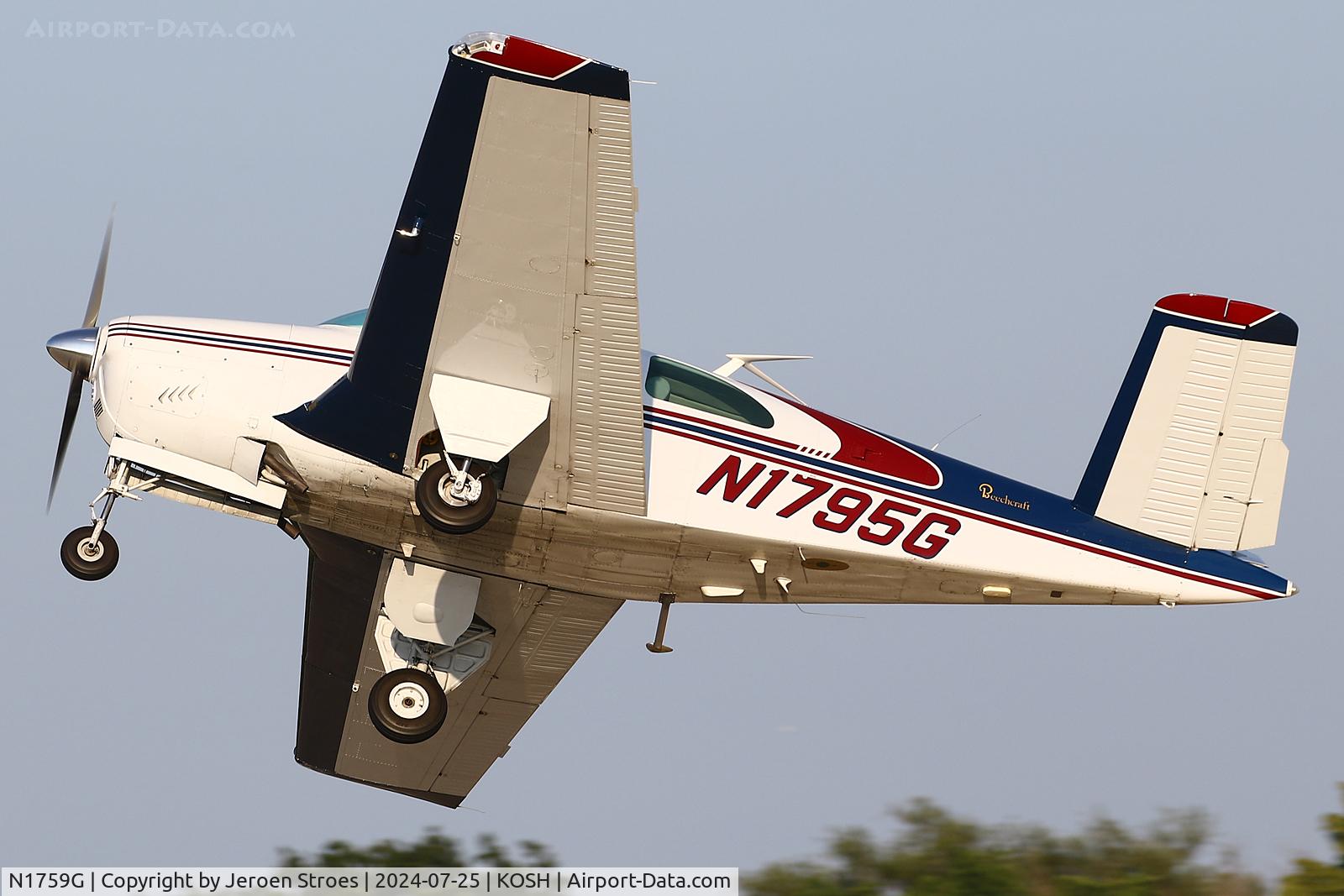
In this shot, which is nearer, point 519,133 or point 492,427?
point 519,133

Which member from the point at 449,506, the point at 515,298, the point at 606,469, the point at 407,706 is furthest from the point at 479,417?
the point at 407,706

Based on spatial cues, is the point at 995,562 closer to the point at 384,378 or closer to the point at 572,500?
the point at 572,500

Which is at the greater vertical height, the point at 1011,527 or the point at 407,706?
the point at 1011,527

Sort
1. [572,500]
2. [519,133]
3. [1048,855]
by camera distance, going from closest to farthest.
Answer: [519,133], [572,500], [1048,855]

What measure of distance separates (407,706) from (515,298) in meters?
3.59

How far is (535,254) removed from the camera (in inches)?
395

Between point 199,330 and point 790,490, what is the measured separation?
4.33 metres

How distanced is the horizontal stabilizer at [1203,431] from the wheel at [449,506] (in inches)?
175

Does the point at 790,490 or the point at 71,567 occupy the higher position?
the point at 790,490

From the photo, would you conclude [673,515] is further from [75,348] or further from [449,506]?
[75,348]

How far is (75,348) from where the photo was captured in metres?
11.9

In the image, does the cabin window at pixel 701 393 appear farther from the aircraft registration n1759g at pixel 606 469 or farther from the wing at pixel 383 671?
the wing at pixel 383 671

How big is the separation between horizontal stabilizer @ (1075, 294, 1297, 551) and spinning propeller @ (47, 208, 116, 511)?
7383 mm

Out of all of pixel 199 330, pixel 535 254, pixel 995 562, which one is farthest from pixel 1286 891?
pixel 199 330
